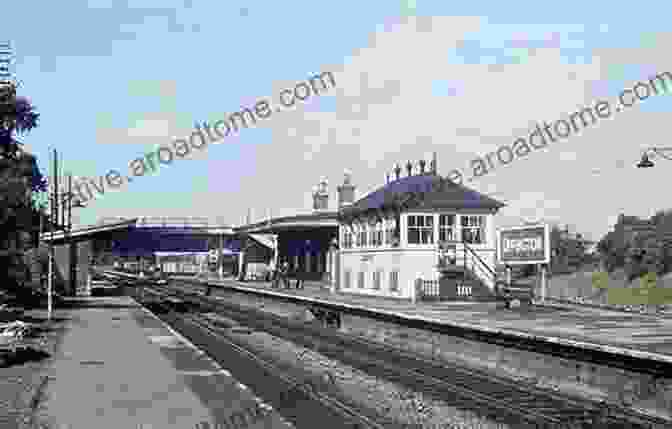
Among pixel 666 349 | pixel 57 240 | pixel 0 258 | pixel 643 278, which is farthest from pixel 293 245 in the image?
pixel 666 349

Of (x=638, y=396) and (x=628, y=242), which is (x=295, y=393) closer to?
(x=638, y=396)

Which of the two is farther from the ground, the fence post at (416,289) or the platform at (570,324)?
the fence post at (416,289)

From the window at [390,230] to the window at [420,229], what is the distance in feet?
3.81

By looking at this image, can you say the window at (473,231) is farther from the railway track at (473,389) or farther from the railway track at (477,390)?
the railway track at (473,389)

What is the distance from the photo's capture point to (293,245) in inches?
3031

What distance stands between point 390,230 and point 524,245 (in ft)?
26.8

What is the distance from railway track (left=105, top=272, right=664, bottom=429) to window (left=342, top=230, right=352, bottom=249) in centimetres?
2523

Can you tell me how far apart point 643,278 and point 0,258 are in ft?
96.5

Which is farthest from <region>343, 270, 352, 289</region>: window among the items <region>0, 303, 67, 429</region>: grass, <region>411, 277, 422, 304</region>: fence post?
<region>0, 303, 67, 429</region>: grass

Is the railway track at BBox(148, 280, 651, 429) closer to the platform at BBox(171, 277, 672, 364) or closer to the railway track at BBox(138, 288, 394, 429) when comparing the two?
the platform at BBox(171, 277, 672, 364)

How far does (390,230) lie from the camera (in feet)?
145

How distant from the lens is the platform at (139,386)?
39.7 ft

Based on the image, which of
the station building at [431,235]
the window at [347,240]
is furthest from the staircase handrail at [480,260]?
the window at [347,240]

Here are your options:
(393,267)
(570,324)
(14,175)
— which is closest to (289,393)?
(570,324)
